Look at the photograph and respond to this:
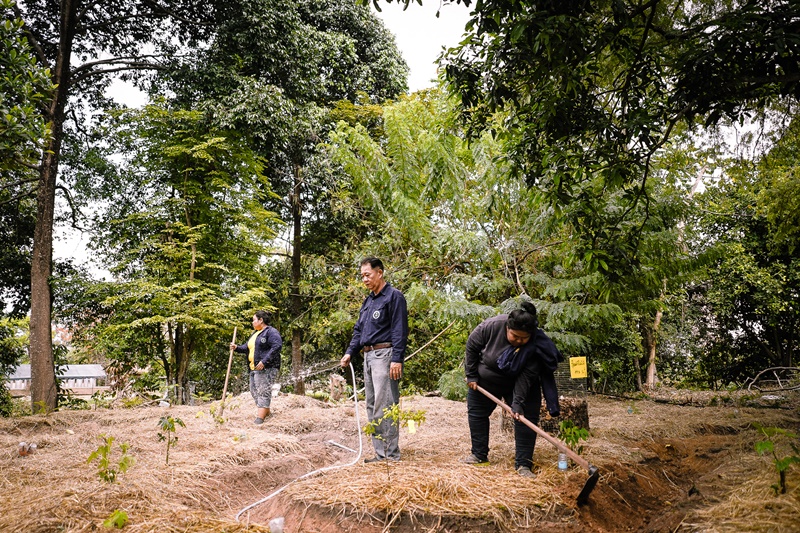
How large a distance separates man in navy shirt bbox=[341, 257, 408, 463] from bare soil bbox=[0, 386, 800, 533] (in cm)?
27

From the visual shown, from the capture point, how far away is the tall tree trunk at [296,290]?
45.1ft

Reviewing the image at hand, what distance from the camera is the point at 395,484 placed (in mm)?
3486

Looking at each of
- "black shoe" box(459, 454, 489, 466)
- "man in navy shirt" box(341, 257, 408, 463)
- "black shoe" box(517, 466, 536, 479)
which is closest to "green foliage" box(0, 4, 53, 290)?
"man in navy shirt" box(341, 257, 408, 463)

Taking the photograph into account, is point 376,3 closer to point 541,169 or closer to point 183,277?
point 541,169

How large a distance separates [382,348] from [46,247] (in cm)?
758

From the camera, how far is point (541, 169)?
416 cm

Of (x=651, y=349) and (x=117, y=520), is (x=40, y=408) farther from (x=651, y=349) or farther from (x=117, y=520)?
(x=651, y=349)

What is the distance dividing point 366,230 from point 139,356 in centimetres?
661

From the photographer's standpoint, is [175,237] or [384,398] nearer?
[384,398]

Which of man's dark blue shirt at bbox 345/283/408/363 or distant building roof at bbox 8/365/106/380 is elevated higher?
man's dark blue shirt at bbox 345/283/408/363

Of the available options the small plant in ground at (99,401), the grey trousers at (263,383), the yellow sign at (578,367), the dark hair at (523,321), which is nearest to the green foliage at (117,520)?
the dark hair at (523,321)

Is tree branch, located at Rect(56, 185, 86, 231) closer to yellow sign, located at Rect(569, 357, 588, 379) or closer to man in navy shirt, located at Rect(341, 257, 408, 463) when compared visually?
man in navy shirt, located at Rect(341, 257, 408, 463)

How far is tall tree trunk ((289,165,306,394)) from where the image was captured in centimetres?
1375

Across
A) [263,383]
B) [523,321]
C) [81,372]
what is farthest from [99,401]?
[81,372]
